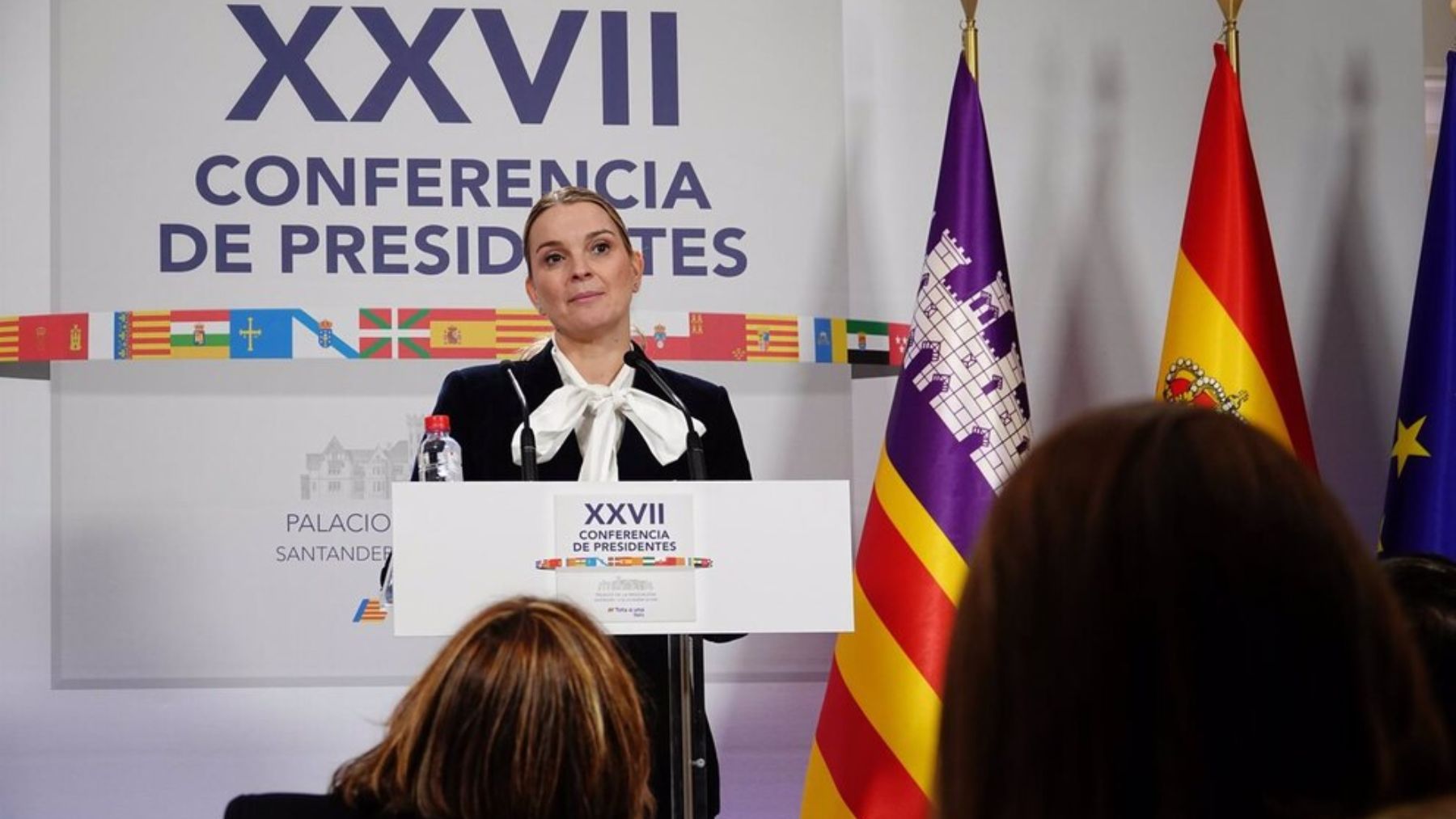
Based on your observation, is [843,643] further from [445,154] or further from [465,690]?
[465,690]

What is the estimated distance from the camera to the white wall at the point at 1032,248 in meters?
3.99

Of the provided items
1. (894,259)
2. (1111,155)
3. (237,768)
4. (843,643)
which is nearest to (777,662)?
(843,643)

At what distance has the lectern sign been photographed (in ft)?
7.47

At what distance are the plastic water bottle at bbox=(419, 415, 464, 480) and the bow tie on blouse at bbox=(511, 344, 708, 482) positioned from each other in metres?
0.23

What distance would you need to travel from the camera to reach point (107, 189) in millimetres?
4086

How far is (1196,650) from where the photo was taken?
0.75 metres

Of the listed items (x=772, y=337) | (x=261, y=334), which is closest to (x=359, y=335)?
(x=261, y=334)

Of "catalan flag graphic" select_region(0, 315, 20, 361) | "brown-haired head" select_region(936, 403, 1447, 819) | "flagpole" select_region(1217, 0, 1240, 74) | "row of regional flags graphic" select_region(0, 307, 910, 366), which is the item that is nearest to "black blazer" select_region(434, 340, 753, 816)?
"row of regional flags graphic" select_region(0, 307, 910, 366)

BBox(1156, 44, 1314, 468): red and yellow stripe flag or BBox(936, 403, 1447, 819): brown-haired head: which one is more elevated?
BBox(1156, 44, 1314, 468): red and yellow stripe flag

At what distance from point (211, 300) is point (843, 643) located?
180cm

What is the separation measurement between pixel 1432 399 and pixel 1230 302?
53 cm

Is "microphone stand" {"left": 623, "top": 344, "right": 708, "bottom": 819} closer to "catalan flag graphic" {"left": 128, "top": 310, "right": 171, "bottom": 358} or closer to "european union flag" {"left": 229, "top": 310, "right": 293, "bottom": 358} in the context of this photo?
"european union flag" {"left": 229, "top": 310, "right": 293, "bottom": 358}

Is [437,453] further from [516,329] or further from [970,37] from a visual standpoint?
[970,37]

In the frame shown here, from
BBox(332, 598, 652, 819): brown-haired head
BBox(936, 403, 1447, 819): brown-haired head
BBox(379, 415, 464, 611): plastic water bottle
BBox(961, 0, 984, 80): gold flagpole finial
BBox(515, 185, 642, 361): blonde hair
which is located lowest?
BBox(332, 598, 652, 819): brown-haired head
